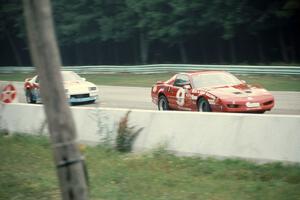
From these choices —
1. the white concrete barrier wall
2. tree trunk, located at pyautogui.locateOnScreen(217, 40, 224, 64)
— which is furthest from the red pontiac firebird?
Answer: tree trunk, located at pyautogui.locateOnScreen(217, 40, 224, 64)

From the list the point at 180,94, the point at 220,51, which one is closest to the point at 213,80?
the point at 180,94

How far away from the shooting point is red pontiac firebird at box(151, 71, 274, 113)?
1464 cm

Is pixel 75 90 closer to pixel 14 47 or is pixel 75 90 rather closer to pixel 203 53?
pixel 203 53

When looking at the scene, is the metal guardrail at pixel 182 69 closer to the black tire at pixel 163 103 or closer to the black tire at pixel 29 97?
the black tire at pixel 29 97

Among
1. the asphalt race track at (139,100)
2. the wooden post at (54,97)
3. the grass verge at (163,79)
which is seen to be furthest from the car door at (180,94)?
the wooden post at (54,97)

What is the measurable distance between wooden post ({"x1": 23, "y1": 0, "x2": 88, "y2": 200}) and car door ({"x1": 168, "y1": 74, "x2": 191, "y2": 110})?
431 inches

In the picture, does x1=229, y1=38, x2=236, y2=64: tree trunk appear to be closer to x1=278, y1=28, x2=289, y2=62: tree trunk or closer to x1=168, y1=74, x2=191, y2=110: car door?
x1=278, y1=28, x2=289, y2=62: tree trunk

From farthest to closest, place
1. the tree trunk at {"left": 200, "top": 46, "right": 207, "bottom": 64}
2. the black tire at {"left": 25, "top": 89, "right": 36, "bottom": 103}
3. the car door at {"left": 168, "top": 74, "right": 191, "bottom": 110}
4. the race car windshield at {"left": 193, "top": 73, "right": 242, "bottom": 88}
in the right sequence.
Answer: the tree trunk at {"left": 200, "top": 46, "right": 207, "bottom": 64}, the black tire at {"left": 25, "top": 89, "right": 36, "bottom": 103}, the car door at {"left": 168, "top": 74, "right": 191, "bottom": 110}, the race car windshield at {"left": 193, "top": 73, "right": 242, "bottom": 88}

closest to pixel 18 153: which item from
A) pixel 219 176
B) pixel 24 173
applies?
pixel 24 173

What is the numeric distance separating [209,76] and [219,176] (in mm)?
8257

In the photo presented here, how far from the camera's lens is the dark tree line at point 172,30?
40.4 m

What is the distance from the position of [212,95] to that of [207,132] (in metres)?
5.46

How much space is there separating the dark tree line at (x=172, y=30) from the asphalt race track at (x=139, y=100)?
14829 millimetres

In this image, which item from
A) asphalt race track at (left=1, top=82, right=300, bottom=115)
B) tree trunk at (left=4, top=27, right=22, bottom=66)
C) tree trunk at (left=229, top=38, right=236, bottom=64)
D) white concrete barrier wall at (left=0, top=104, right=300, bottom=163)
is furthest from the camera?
tree trunk at (left=4, top=27, right=22, bottom=66)
